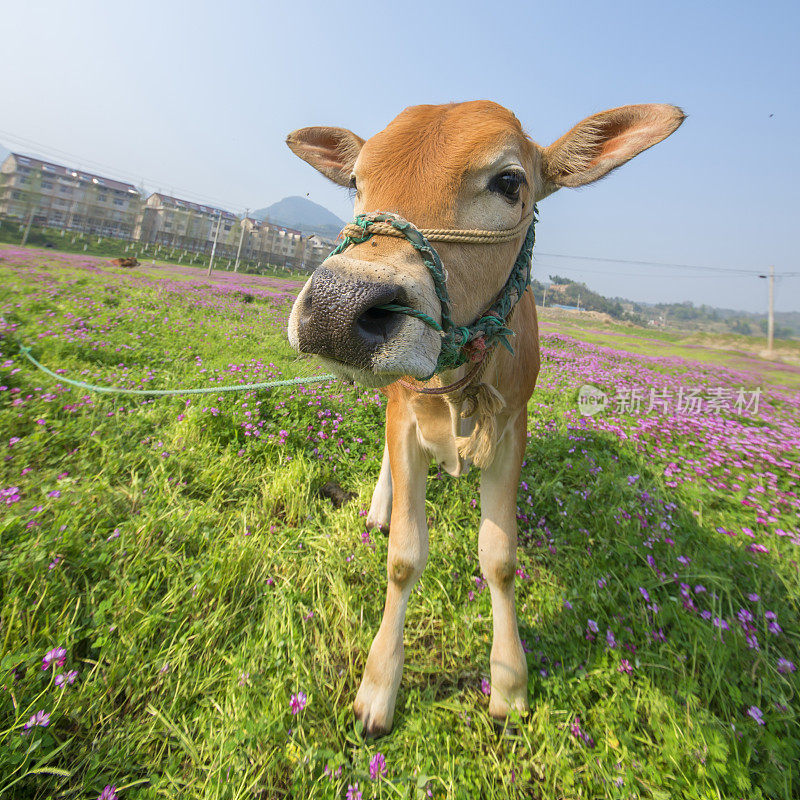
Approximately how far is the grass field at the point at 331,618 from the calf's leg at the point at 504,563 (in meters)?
0.13

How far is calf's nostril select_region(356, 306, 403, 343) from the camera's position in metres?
1.12

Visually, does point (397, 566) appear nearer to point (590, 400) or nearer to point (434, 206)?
point (434, 206)

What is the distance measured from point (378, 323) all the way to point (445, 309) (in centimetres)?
27

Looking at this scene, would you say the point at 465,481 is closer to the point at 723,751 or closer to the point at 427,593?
the point at 427,593

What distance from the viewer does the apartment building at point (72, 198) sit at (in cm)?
5781

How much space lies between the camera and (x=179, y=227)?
6719cm

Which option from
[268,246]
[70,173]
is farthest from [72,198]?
[268,246]

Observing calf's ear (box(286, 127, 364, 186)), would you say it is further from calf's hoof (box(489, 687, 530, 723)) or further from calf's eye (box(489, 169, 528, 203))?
calf's hoof (box(489, 687, 530, 723))

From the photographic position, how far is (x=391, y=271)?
1136mm

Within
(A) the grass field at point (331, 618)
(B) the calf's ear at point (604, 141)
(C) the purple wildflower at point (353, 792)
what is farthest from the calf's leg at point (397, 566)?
(B) the calf's ear at point (604, 141)

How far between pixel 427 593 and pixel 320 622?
69 centimetres

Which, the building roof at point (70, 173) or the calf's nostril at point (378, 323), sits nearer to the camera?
the calf's nostril at point (378, 323)

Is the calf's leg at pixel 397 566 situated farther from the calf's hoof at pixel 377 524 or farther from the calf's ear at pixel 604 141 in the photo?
the calf's ear at pixel 604 141

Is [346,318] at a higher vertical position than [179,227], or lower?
lower
